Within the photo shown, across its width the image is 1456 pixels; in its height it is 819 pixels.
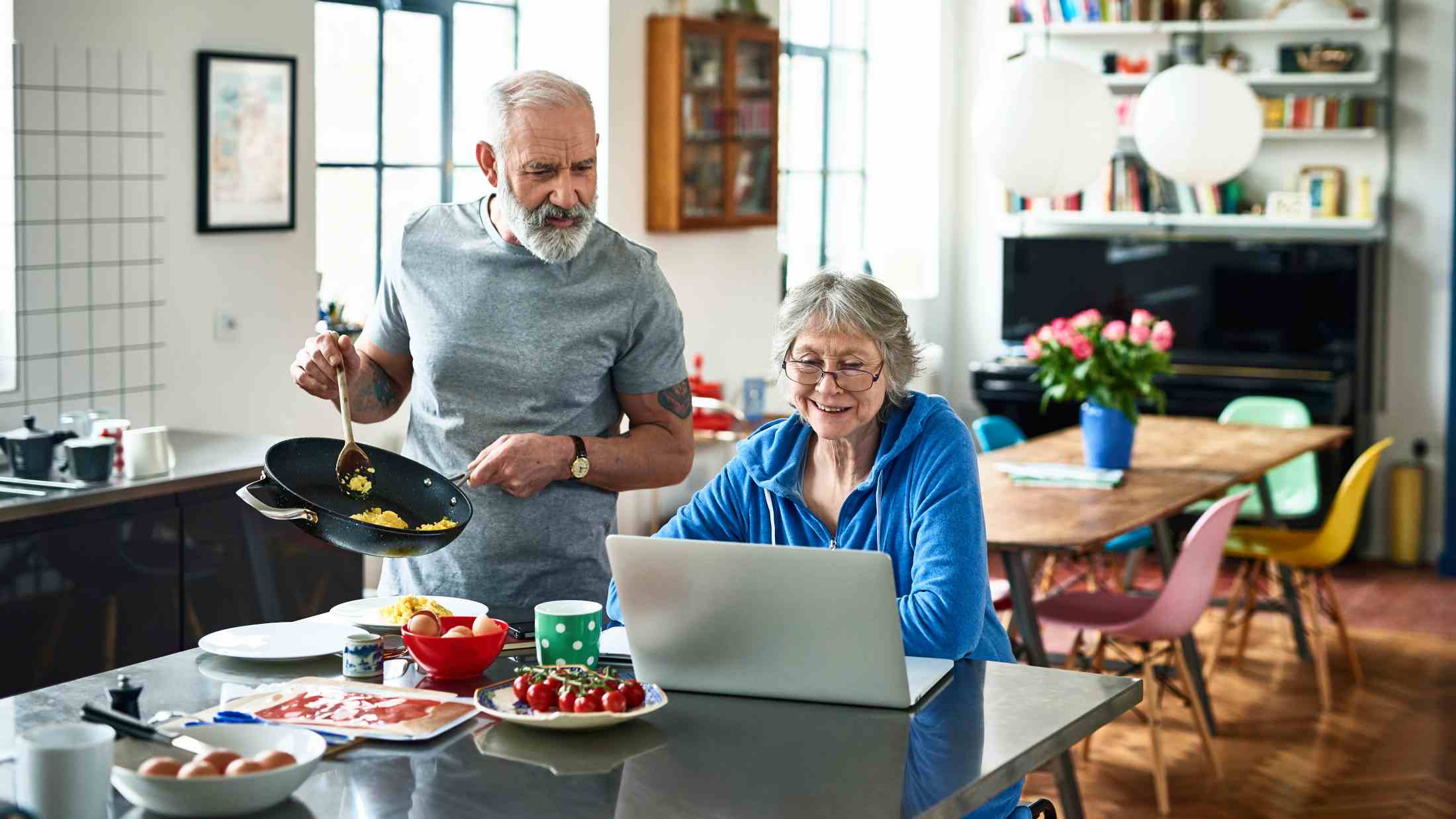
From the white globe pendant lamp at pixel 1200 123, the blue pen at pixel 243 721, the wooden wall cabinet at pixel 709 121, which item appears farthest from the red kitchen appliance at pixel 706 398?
the blue pen at pixel 243 721

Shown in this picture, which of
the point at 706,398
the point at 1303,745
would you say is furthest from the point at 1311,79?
the point at 1303,745

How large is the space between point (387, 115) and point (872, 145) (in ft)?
11.2

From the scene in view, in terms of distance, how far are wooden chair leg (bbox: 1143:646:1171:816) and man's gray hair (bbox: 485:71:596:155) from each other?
7.37ft

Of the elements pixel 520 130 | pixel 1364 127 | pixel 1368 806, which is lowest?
pixel 1368 806

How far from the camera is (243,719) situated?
1.90m

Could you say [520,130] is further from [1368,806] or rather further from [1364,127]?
[1364,127]

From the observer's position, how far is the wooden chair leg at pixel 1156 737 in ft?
13.8

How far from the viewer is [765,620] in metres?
2.00

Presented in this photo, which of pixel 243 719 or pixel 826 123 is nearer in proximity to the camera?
pixel 243 719

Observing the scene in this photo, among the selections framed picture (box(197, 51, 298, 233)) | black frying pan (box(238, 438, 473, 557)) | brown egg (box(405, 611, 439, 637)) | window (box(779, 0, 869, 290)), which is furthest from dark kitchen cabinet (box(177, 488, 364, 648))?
window (box(779, 0, 869, 290))

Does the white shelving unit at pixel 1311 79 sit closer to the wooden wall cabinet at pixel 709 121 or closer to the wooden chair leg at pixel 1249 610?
the wooden wall cabinet at pixel 709 121

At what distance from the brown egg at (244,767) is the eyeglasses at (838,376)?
1077mm

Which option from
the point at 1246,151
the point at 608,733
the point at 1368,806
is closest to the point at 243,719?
the point at 608,733

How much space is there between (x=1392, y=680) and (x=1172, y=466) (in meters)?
1.19
